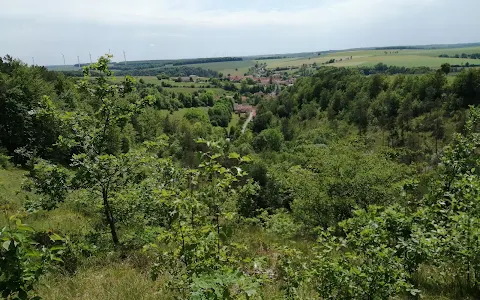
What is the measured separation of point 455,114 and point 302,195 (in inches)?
2777

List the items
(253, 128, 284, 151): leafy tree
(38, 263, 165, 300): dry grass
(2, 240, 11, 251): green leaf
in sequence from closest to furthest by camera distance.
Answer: (2, 240, 11, 251): green leaf
(38, 263, 165, 300): dry grass
(253, 128, 284, 151): leafy tree

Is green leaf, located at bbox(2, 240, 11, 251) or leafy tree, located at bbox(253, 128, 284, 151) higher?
green leaf, located at bbox(2, 240, 11, 251)

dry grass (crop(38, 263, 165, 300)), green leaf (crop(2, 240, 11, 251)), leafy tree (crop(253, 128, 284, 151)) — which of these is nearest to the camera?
green leaf (crop(2, 240, 11, 251))

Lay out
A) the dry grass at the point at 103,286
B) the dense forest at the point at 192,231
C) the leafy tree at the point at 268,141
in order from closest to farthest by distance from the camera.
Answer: the dense forest at the point at 192,231 < the dry grass at the point at 103,286 < the leafy tree at the point at 268,141

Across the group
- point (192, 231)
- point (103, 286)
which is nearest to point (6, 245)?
point (192, 231)

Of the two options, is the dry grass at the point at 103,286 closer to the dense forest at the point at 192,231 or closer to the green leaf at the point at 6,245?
the dense forest at the point at 192,231

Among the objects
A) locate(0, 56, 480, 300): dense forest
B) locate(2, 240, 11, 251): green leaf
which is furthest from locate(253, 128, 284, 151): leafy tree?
locate(2, 240, 11, 251): green leaf

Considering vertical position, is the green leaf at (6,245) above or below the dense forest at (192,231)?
above

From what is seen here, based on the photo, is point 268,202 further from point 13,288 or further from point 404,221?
point 13,288

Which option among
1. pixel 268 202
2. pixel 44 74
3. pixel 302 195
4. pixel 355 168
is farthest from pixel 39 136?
pixel 355 168

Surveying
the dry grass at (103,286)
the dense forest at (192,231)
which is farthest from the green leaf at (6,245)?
the dry grass at (103,286)

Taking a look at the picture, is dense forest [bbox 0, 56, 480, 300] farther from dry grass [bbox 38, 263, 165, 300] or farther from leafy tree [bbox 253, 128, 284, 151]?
leafy tree [bbox 253, 128, 284, 151]

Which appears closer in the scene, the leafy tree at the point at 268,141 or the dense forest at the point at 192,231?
the dense forest at the point at 192,231

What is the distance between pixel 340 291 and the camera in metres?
4.25
